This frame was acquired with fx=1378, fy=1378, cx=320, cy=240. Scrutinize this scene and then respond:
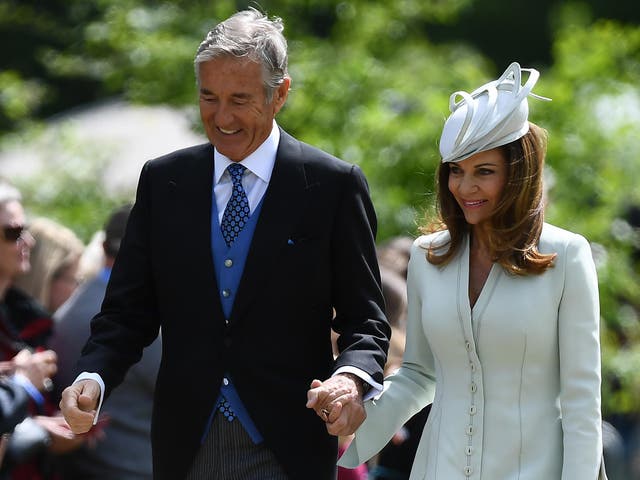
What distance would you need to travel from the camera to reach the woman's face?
4180 mm

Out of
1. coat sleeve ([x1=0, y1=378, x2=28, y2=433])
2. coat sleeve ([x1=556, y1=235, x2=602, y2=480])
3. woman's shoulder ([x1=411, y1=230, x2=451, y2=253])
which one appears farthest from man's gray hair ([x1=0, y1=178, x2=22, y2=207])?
coat sleeve ([x1=556, y1=235, x2=602, y2=480])

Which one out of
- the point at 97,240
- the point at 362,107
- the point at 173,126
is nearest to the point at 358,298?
the point at 97,240

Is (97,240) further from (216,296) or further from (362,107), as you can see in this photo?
(216,296)

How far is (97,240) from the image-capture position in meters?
7.49

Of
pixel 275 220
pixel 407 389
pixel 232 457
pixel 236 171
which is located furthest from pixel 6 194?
pixel 407 389

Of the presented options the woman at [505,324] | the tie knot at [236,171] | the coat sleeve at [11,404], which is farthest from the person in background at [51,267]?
the woman at [505,324]

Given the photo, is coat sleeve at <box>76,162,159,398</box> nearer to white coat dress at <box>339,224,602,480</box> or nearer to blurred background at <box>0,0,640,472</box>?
white coat dress at <box>339,224,602,480</box>

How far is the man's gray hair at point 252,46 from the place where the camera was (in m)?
4.14

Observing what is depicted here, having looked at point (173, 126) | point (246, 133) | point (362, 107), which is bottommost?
point (173, 126)

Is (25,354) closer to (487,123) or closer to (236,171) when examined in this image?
(236,171)

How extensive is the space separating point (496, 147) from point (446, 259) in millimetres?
398

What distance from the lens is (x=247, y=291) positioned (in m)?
4.21

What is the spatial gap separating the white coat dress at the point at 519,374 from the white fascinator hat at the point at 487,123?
0.33 meters

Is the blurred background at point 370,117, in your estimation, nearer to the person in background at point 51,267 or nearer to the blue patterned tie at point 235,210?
the person in background at point 51,267
